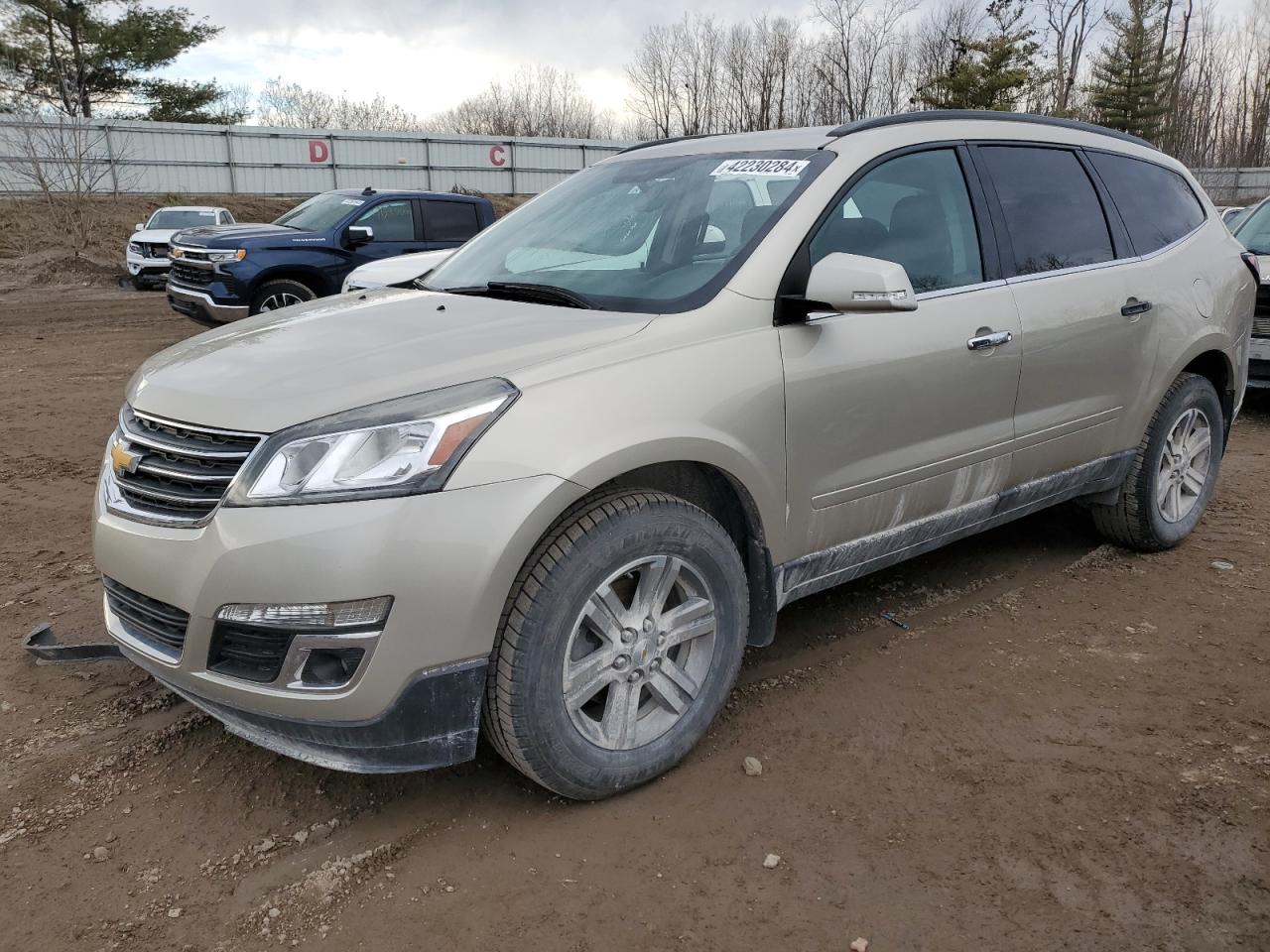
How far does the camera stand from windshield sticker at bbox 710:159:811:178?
128 inches

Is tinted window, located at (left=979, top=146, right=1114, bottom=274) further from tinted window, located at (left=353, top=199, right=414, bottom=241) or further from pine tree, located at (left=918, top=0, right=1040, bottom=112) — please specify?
pine tree, located at (left=918, top=0, right=1040, bottom=112)

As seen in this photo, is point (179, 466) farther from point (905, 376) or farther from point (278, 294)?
point (278, 294)

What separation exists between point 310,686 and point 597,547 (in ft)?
2.50

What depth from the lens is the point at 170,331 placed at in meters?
13.4

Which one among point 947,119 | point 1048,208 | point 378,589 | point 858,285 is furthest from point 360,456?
point 1048,208

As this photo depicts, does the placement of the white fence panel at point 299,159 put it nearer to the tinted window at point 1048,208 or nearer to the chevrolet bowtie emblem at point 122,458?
the tinted window at point 1048,208

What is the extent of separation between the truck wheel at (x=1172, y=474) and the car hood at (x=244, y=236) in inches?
375

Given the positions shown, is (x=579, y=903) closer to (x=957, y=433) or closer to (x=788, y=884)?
(x=788, y=884)

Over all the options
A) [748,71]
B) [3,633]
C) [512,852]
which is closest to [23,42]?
[748,71]

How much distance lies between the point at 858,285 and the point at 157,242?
760 inches

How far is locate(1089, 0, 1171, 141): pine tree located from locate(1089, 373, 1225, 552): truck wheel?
44.3 meters

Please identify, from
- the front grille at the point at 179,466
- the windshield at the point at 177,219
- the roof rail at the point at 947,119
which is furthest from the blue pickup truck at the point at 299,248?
the windshield at the point at 177,219

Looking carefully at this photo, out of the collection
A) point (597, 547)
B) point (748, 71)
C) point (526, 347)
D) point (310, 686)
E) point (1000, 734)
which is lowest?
point (1000, 734)

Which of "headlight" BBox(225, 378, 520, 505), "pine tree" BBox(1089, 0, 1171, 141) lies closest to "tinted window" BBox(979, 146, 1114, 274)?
"headlight" BBox(225, 378, 520, 505)
